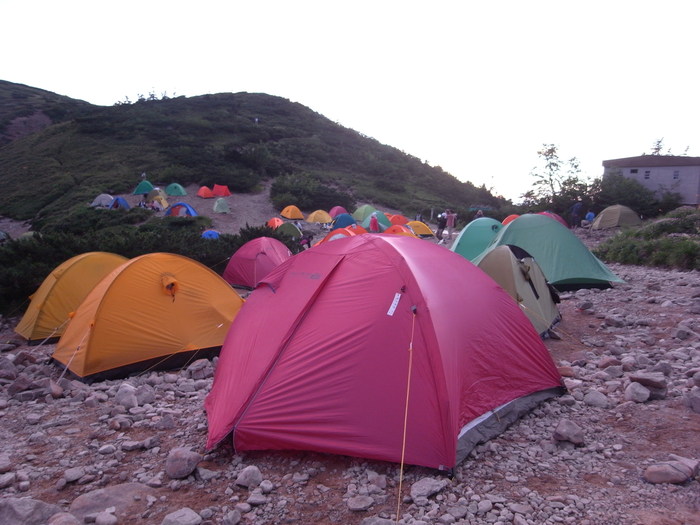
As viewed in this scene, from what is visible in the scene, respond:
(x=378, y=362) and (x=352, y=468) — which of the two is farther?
(x=378, y=362)

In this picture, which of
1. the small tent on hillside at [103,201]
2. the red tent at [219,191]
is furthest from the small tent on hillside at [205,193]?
the small tent on hillside at [103,201]

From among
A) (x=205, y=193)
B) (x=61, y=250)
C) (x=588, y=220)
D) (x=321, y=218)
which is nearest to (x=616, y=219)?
(x=588, y=220)

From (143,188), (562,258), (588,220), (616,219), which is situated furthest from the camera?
(143,188)

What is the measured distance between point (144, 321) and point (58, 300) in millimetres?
3139

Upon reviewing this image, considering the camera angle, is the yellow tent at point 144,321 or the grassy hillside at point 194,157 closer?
the yellow tent at point 144,321

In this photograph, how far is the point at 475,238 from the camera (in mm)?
13406

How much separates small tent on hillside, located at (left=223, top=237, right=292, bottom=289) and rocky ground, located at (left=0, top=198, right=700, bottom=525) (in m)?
7.37

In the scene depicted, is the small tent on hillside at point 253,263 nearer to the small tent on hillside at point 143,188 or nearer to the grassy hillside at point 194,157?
the grassy hillside at point 194,157

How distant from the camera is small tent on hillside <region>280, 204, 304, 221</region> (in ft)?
106

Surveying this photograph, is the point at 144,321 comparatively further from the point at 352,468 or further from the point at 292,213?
the point at 292,213

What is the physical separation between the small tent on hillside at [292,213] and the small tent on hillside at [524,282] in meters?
25.1

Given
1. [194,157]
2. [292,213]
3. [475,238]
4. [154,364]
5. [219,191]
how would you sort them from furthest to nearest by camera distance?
[194,157], [219,191], [292,213], [475,238], [154,364]

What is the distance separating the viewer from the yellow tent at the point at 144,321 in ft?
21.6

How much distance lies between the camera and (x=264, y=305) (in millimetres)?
5109
